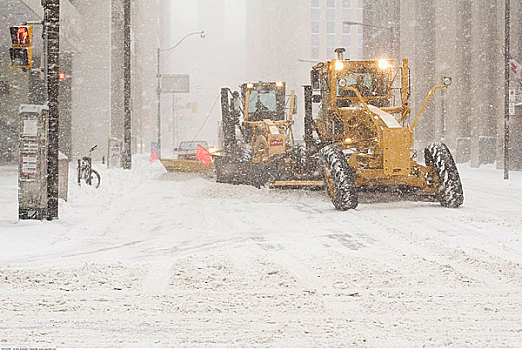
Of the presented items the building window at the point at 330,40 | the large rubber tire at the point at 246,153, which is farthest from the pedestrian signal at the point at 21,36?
the building window at the point at 330,40

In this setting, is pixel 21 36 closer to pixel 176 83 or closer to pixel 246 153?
pixel 246 153

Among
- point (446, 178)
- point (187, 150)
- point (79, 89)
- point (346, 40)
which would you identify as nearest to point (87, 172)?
point (446, 178)

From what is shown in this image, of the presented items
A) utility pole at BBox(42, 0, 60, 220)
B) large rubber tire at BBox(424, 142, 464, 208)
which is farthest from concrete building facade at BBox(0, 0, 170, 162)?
large rubber tire at BBox(424, 142, 464, 208)

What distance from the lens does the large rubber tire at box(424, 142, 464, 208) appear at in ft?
40.6

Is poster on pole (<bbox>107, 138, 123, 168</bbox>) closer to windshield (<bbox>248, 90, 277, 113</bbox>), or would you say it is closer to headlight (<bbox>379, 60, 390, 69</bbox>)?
windshield (<bbox>248, 90, 277, 113</bbox>)

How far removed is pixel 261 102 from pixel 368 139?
8.04 metres

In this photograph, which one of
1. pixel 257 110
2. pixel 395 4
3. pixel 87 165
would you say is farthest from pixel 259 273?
pixel 395 4

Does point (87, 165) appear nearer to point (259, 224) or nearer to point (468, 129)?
point (259, 224)

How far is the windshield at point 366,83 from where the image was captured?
14.8 m

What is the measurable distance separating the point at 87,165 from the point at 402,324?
14024 millimetres

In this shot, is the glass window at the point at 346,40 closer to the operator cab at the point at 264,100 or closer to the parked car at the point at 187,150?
the parked car at the point at 187,150

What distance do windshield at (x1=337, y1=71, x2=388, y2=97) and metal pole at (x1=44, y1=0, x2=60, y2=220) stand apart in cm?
666

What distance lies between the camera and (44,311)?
520cm

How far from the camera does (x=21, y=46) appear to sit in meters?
12.3
